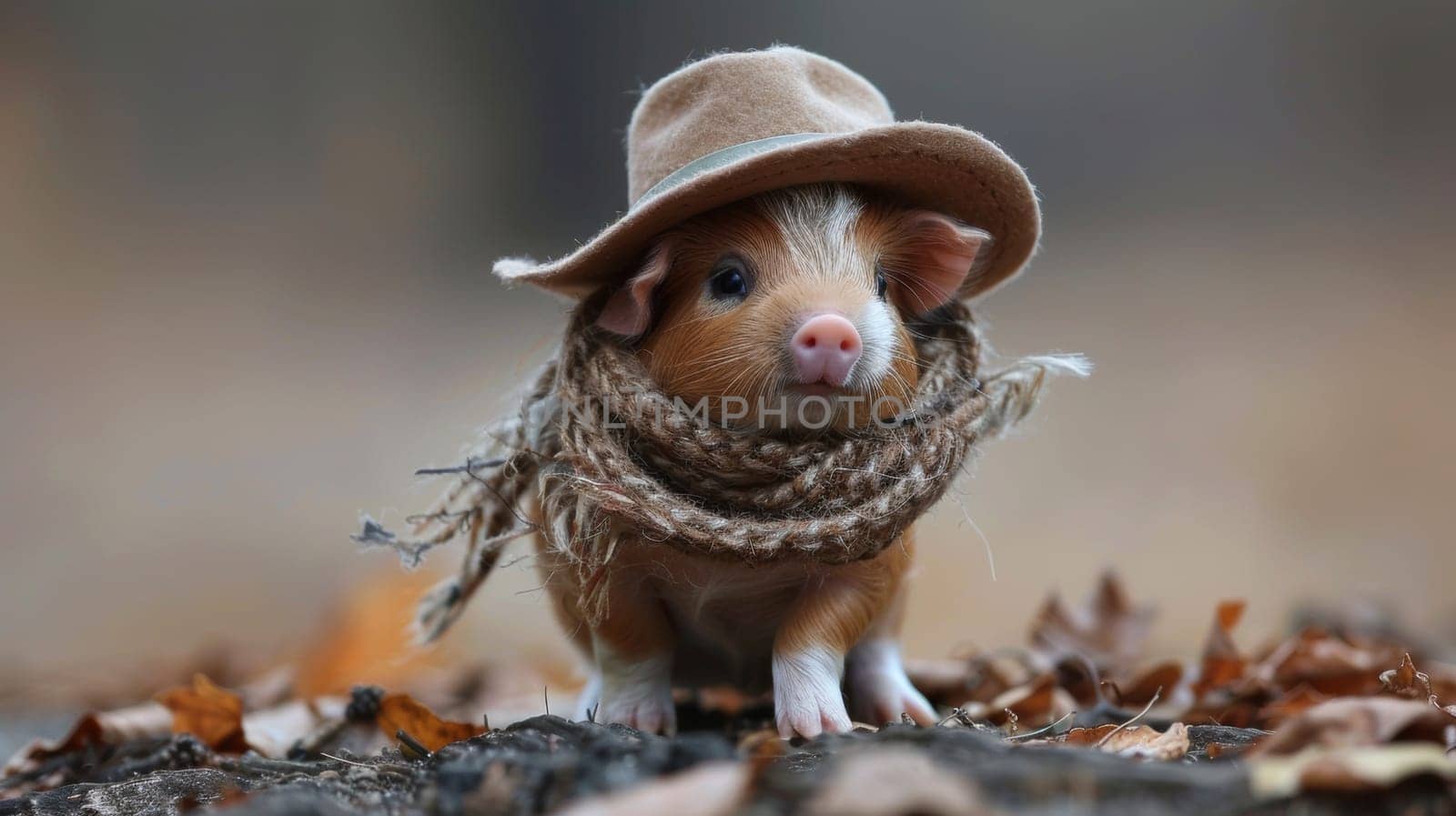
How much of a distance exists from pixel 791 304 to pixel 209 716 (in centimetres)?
199

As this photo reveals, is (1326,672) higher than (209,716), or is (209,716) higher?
(209,716)

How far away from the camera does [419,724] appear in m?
2.82

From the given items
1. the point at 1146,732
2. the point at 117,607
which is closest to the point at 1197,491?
the point at 1146,732

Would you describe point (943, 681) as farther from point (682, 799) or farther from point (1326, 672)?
point (682, 799)

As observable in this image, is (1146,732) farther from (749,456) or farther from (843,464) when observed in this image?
(749,456)

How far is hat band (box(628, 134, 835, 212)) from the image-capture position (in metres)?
2.42

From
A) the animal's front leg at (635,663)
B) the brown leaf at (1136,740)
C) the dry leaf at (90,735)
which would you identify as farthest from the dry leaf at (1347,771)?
the dry leaf at (90,735)

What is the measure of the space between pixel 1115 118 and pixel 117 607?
5789 mm

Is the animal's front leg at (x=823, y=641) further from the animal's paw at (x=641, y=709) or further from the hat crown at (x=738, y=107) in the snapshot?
the hat crown at (x=738, y=107)

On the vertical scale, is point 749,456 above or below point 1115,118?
below

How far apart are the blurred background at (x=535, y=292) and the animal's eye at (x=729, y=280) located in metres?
3.19

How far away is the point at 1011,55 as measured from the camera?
5746 millimetres

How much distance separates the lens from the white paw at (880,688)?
9.28ft

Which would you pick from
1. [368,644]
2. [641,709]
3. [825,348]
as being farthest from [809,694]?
[368,644]
